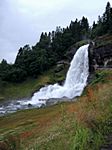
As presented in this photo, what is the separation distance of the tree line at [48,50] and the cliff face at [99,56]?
16.1 meters

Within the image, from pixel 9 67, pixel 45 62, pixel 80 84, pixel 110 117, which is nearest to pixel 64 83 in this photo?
pixel 80 84

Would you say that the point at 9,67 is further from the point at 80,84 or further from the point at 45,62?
the point at 80,84

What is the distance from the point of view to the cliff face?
8588 cm

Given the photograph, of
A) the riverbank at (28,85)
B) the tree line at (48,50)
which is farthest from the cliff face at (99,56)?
the tree line at (48,50)

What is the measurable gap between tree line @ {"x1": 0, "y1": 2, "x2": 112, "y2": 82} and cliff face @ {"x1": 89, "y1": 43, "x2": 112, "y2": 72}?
16.1m

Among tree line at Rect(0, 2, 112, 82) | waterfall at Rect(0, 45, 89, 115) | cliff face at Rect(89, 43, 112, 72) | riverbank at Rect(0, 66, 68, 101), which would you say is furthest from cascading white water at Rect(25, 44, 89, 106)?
tree line at Rect(0, 2, 112, 82)

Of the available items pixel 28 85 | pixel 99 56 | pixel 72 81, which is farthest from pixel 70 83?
pixel 28 85

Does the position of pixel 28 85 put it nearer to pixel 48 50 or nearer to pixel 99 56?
pixel 48 50

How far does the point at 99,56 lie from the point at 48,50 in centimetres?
3322

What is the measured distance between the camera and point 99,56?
3420 inches

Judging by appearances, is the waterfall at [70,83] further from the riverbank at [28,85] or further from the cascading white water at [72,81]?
the riverbank at [28,85]

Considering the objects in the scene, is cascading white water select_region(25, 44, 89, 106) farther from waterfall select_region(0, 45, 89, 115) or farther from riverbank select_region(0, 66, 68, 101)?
riverbank select_region(0, 66, 68, 101)

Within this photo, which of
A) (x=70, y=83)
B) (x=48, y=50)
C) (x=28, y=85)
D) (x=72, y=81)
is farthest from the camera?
(x=48, y=50)

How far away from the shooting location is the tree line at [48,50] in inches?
4161
